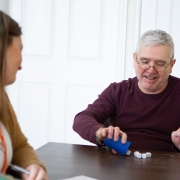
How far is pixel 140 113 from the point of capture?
1.76 meters

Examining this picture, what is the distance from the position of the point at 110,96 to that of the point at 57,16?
1.41 m

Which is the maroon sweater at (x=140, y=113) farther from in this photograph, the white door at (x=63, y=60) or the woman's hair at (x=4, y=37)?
the white door at (x=63, y=60)

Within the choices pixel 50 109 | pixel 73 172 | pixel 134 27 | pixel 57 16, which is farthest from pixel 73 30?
pixel 73 172

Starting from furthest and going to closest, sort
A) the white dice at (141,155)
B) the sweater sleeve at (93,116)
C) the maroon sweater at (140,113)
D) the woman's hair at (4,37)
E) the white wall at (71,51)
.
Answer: the white wall at (71,51), the maroon sweater at (140,113), the sweater sleeve at (93,116), the white dice at (141,155), the woman's hair at (4,37)

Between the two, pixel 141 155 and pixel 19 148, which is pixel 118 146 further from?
pixel 19 148

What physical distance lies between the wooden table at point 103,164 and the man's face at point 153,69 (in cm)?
48

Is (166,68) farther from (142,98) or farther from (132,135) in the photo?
(132,135)

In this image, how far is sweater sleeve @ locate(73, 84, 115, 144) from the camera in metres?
1.52

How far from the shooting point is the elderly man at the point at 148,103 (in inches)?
67.1

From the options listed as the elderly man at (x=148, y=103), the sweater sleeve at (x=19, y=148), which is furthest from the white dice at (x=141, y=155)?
the sweater sleeve at (x=19, y=148)

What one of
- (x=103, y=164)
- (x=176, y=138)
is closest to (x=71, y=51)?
(x=176, y=138)

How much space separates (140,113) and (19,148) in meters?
0.84

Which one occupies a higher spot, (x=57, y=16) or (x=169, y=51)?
(x=57, y=16)

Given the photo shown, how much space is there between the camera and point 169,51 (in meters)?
1.80
